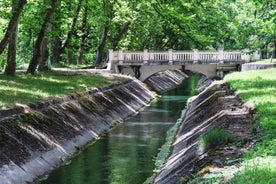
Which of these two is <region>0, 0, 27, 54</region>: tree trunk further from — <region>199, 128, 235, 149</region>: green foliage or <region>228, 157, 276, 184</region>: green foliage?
<region>228, 157, 276, 184</region>: green foliage

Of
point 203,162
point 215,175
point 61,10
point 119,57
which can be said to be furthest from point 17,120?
point 119,57

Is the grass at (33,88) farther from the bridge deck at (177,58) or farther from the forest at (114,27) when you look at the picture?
the bridge deck at (177,58)

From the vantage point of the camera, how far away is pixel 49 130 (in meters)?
19.6

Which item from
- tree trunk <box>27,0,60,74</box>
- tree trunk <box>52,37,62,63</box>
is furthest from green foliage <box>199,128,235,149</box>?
tree trunk <box>52,37,62,63</box>

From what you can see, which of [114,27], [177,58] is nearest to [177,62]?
[177,58]

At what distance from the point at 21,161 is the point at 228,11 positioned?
263 ft

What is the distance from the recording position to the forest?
21.9m

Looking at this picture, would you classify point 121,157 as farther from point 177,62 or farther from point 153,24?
point 153,24

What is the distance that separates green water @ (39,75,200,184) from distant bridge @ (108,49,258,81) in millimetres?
21539

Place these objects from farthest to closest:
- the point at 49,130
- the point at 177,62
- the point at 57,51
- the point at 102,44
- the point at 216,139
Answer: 1. the point at 102,44
2. the point at 177,62
3. the point at 57,51
4. the point at 49,130
5. the point at 216,139

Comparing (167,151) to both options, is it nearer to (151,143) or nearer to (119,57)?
(151,143)

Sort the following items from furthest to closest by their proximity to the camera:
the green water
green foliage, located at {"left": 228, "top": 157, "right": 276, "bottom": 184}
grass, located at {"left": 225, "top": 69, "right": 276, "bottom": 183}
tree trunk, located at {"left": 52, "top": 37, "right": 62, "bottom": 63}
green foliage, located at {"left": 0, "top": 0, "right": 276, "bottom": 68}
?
tree trunk, located at {"left": 52, "top": 37, "right": 62, "bottom": 63} < green foliage, located at {"left": 0, "top": 0, "right": 276, "bottom": 68} < the green water < grass, located at {"left": 225, "top": 69, "right": 276, "bottom": 183} < green foliage, located at {"left": 228, "top": 157, "right": 276, "bottom": 184}

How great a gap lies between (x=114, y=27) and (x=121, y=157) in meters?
36.6

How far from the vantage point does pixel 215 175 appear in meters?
9.71
